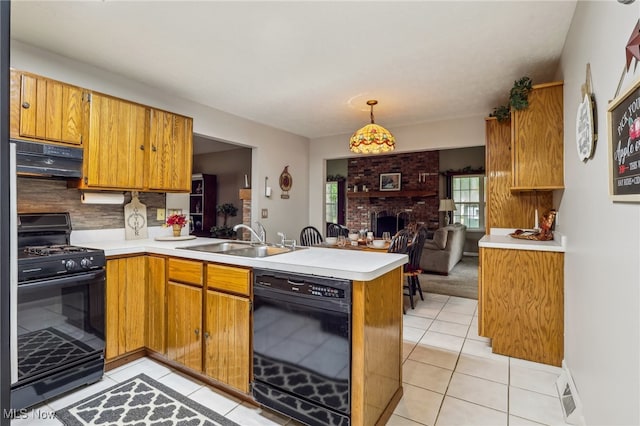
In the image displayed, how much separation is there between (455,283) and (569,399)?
130 inches

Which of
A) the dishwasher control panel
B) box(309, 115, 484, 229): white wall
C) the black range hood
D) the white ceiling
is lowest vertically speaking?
the dishwasher control panel

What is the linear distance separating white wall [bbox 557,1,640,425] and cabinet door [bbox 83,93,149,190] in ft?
10.6

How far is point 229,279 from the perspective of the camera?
2012 mm

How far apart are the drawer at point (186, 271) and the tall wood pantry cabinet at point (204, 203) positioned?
15.0 ft

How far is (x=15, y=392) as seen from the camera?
1875mm

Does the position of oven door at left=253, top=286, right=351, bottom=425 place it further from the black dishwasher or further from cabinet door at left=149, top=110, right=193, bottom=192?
cabinet door at left=149, top=110, right=193, bottom=192

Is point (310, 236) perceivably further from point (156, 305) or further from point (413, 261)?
point (156, 305)

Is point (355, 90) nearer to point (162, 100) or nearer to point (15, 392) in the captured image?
point (162, 100)

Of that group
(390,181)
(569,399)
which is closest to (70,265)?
(569,399)

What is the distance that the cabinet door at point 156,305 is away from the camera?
8.10ft

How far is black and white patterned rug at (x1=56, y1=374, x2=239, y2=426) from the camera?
1.83 meters

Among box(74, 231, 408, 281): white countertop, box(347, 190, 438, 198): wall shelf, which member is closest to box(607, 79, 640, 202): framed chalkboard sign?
box(74, 231, 408, 281): white countertop

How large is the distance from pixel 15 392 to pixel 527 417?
3037 mm

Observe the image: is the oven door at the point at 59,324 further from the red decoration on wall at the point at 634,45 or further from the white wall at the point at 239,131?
the red decoration on wall at the point at 634,45
